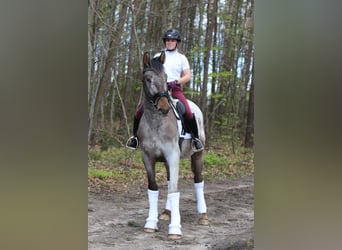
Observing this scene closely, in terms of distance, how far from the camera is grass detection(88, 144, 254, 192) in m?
2.55

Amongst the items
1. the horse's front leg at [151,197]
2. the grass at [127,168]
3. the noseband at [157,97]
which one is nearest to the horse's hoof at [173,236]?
the horse's front leg at [151,197]

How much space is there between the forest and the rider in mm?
43

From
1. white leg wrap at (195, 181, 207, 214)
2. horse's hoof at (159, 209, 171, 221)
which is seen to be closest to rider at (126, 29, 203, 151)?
white leg wrap at (195, 181, 207, 214)

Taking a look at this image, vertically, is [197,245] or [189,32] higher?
[189,32]

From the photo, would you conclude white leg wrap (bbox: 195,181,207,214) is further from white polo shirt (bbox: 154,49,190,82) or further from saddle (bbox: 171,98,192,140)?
white polo shirt (bbox: 154,49,190,82)

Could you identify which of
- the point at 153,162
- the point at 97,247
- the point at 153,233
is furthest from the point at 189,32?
the point at 97,247

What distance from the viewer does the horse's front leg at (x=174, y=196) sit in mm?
2502

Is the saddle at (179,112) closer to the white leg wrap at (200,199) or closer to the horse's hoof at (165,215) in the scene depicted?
the white leg wrap at (200,199)

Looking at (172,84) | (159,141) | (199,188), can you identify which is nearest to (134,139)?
(159,141)
